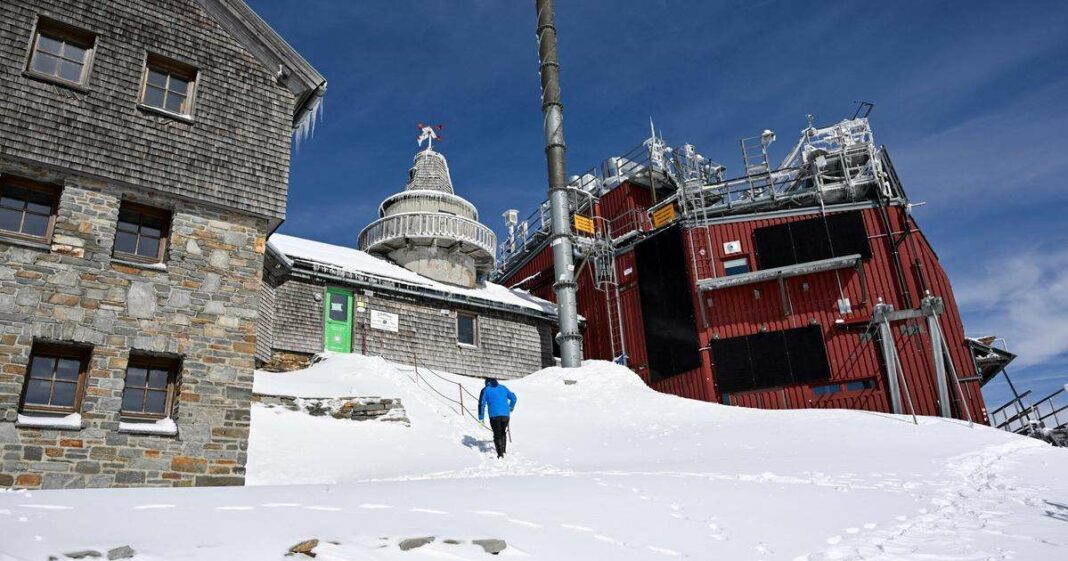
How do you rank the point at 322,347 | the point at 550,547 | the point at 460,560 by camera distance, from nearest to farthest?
the point at 460,560
the point at 550,547
the point at 322,347

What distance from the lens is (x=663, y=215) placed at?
2788 cm

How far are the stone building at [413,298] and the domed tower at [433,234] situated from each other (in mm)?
40

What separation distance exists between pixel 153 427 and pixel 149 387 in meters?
0.66

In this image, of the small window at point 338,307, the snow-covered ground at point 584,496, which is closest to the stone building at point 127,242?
the snow-covered ground at point 584,496

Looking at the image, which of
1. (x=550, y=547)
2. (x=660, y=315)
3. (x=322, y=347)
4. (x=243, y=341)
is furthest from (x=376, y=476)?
(x=660, y=315)

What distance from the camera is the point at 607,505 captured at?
7.32m

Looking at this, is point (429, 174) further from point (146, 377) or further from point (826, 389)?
point (146, 377)

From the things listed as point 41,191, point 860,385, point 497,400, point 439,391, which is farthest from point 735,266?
point 41,191

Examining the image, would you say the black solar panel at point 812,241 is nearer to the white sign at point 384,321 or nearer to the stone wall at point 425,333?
the stone wall at point 425,333

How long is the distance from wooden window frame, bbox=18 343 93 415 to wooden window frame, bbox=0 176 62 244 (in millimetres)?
1551

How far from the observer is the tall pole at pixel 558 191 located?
25.6 m

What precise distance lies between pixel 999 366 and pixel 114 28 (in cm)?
2719

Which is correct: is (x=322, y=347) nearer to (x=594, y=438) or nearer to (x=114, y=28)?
(x=594, y=438)

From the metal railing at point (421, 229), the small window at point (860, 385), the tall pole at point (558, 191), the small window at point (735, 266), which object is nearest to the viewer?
the small window at point (860, 385)
